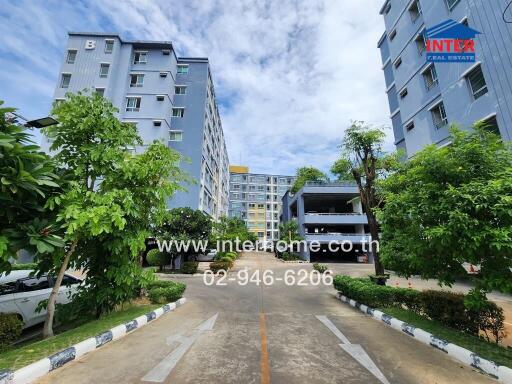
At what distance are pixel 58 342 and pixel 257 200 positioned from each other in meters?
69.9

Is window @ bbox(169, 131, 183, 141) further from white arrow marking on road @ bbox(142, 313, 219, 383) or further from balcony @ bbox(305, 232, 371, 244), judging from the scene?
white arrow marking on road @ bbox(142, 313, 219, 383)

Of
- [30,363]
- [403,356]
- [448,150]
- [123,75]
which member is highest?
[123,75]

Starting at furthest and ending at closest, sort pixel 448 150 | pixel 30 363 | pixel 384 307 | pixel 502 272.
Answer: pixel 384 307
pixel 448 150
pixel 502 272
pixel 30 363

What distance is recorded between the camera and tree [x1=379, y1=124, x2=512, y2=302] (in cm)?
443

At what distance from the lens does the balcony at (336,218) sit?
98.6 feet

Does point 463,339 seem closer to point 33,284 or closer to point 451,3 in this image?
point 33,284

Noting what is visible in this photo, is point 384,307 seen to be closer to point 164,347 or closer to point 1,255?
point 164,347

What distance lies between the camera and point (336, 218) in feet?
99.6

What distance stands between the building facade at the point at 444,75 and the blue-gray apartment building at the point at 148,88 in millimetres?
18157

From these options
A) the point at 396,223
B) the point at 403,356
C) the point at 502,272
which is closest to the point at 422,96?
the point at 396,223

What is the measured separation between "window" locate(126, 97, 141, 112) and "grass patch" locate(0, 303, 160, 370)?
2305 cm

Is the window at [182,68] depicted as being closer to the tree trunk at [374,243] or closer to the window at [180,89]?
the window at [180,89]

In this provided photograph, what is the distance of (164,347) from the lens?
5184 millimetres

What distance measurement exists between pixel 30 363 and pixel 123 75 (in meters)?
27.7
